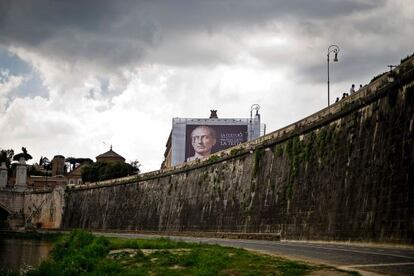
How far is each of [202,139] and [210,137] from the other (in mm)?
1556

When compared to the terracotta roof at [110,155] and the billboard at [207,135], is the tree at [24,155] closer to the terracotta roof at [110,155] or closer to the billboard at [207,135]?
the terracotta roof at [110,155]

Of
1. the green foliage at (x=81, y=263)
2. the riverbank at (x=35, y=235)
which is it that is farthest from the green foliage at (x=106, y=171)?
the green foliage at (x=81, y=263)

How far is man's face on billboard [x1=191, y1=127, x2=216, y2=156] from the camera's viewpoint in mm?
109188

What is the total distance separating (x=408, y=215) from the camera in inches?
838

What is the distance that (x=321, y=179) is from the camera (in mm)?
30828

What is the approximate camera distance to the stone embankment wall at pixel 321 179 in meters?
23.0

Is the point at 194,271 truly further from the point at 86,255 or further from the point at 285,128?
the point at 285,128

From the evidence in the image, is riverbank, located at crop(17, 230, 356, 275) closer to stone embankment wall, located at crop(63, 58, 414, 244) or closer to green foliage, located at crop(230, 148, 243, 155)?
stone embankment wall, located at crop(63, 58, 414, 244)

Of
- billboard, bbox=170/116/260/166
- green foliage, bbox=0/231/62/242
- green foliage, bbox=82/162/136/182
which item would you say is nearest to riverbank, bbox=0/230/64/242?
green foliage, bbox=0/231/62/242

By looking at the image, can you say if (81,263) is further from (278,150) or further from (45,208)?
(45,208)

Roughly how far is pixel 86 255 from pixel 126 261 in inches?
163

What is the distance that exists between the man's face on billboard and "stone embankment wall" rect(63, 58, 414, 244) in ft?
162

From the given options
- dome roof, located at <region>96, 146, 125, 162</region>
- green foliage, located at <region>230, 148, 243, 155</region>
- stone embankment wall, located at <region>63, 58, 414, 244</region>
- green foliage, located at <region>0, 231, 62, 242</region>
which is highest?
dome roof, located at <region>96, 146, 125, 162</region>

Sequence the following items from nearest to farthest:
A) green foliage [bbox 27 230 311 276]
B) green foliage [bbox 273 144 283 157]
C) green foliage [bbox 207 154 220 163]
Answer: green foliage [bbox 27 230 311 276]
green foliage [bbox 273 144 283 157]
green foliage [bbox 207 154 220 163]
